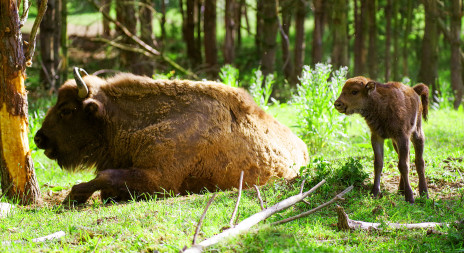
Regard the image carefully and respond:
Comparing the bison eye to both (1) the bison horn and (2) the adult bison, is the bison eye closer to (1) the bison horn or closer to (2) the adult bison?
(2) the adult bison

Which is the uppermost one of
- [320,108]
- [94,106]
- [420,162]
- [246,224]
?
[94,106]

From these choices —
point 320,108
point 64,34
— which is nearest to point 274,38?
point 320,108

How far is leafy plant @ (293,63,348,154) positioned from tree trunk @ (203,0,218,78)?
34.7 feet

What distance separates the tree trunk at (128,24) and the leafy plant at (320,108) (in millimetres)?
6911

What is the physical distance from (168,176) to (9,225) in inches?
71.2

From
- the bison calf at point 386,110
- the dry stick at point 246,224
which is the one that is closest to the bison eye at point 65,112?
the dry stick at point 246,224

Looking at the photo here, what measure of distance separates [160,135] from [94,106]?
899 millimetres

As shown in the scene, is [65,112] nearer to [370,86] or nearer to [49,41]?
[370,86]

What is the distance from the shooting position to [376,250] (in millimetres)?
4203

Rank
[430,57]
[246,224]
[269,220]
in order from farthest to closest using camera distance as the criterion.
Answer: [430,57]
[269,220]
[246,224]

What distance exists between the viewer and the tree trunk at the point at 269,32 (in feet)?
43.8

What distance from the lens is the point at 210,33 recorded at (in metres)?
20.2

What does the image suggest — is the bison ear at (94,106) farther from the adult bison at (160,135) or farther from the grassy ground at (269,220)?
the grassy ground at (269,220)

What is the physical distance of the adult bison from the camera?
20.0 feet
